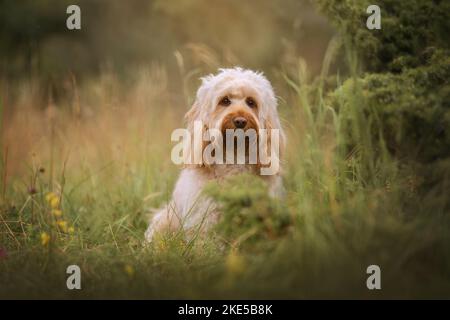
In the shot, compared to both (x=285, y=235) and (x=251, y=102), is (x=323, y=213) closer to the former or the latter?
(x=285, y=235)

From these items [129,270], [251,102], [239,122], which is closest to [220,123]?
[239,122]

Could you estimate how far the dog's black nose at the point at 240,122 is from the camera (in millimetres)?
4457

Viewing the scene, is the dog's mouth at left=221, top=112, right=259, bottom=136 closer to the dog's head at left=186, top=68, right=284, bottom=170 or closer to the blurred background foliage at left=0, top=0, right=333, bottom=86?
the dog's head at left=186, top=68, right=284, bottom=170

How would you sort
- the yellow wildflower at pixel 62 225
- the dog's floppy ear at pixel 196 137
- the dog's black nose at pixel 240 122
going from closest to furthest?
the yellow wildflower at pixel 62 225 → the dog's black nose at pixel 240 122 → the dog's floppy ear at pixel 196 137

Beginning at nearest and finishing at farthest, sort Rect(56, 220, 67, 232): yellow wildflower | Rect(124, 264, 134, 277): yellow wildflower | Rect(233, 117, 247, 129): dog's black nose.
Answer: Rect(124, 264, 134, 277): yellow wildflower
Rect(56, 220, 67, 232): yellow wildflower
Rect(233, 117, 247, 129): dog's black nose

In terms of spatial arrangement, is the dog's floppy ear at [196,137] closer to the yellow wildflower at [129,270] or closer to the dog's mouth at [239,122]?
the dog's mouth at [239,122]

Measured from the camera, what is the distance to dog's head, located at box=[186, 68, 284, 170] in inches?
177

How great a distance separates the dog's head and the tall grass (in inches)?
12.6

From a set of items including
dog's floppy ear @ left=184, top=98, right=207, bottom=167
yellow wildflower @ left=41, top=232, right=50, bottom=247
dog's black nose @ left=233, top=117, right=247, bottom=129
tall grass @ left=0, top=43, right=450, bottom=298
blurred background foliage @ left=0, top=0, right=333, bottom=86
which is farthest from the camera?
blurred background foliage @ left=0, top=0, right=333, bottom=86

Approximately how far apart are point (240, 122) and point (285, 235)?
1248 millimetres

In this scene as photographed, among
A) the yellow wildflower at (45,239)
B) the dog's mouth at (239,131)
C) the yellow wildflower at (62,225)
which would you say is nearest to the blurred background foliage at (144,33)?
the dog's mouth at (239,131)

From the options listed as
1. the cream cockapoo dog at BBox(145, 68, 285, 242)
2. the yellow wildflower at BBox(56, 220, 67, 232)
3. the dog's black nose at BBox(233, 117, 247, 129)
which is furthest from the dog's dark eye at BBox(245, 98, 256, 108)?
the yellow wildflower at BBox(56, 220, 67, 232)

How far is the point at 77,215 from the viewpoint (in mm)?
5215
